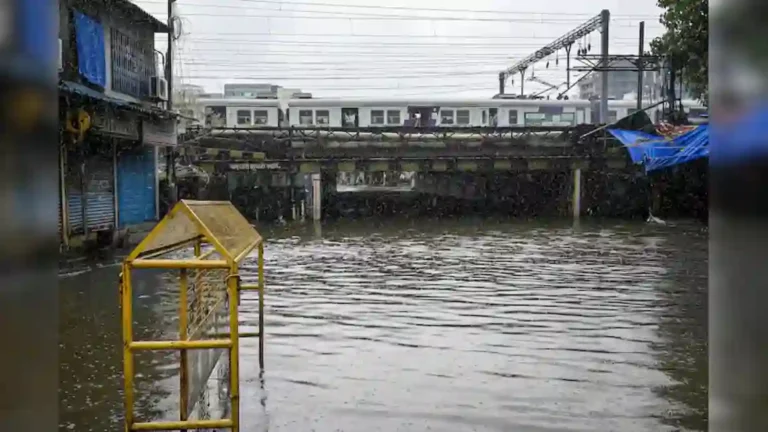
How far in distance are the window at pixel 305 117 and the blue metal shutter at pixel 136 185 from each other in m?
13.4

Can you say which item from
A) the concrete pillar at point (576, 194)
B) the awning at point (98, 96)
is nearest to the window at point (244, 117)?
the concrete pillar at point (576, 194)

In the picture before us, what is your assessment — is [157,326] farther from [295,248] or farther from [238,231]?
[295,248]

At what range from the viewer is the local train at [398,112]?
113ft

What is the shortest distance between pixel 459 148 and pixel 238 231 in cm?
2682

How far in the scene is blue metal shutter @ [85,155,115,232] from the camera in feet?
Answer: 56.6

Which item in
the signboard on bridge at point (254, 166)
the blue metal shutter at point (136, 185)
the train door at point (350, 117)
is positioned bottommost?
the blue metal shutter at point (136, 185)

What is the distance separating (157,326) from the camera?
30.1ft

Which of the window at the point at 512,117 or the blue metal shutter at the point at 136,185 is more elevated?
the window at the point at 512,117

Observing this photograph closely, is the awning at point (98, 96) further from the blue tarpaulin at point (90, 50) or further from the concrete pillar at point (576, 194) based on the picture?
the concrete pillar at point (576, 194)

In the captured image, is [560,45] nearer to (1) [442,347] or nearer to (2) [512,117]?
(2) [512,117]

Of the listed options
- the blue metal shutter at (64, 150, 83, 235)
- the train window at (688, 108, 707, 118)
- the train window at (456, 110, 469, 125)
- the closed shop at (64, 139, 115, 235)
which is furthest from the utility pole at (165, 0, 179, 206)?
the train window at (688, 108, 707, 118)

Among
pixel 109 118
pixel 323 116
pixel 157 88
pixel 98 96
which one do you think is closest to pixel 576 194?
pixel 323 116

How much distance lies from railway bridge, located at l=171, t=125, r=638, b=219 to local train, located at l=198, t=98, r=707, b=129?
2.53 m
